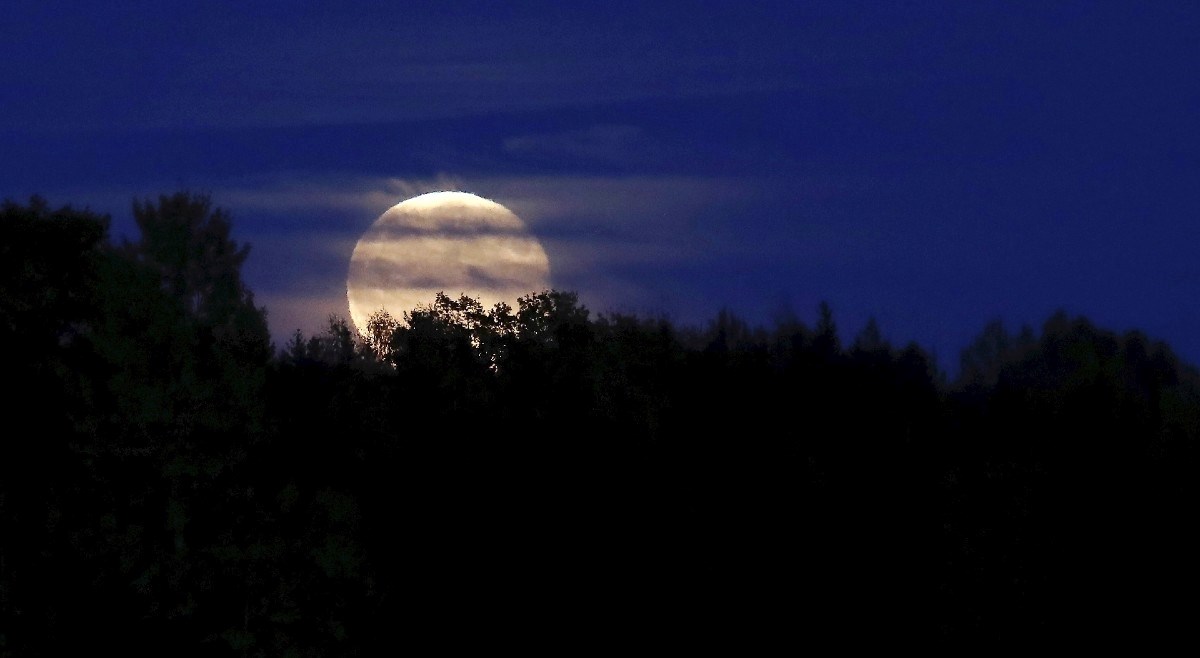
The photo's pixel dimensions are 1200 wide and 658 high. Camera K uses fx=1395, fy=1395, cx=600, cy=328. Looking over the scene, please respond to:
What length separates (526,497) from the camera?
35.6 meters

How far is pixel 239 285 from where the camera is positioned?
239 feet

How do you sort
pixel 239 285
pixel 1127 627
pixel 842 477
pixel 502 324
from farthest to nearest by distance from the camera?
pixel 239 285 → pixel 502 324 → pixel 842 477 → pixel 1127 627

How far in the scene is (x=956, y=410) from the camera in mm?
36062

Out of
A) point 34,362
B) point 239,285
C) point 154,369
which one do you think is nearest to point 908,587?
point 154,369

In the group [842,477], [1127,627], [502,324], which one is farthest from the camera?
[502,324]

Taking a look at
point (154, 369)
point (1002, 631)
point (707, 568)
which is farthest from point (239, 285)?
point (1002, 631)

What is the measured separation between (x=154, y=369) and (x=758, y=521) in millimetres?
15422

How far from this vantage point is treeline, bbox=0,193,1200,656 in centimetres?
3192

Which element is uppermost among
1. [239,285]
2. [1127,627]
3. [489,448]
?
[239,285]

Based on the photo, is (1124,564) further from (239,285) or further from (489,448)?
(239,285)

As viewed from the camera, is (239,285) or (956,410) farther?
(239,285)

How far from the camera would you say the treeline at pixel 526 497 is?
31.9 meters

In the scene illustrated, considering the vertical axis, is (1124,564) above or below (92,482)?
below

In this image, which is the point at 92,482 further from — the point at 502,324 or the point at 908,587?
the point at 908,587
